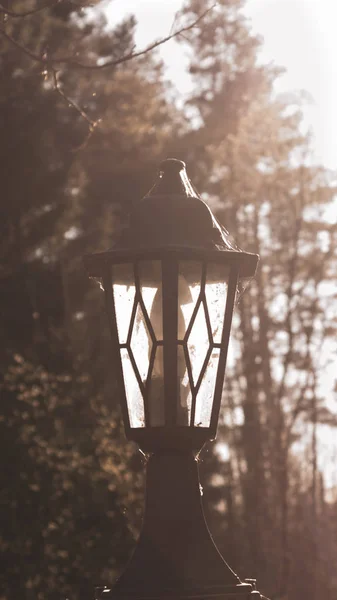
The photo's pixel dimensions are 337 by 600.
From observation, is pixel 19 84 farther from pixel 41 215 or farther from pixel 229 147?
pixel 229 147

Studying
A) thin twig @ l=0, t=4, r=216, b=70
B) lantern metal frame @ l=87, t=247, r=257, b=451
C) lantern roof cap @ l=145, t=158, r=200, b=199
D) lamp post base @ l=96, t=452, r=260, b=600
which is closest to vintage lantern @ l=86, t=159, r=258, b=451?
lantern metal frame @ l=87, t=247, r=257, b=451

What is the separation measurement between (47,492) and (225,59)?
1725 cm

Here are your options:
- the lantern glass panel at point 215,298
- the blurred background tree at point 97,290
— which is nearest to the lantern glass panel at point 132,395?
the lantern glass panel at point 215,298

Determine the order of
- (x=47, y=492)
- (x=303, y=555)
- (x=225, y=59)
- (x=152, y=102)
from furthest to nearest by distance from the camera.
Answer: (x=225, y=59)
(x=303, y=555)
(x=152, y=102)
(x=47, y=492)

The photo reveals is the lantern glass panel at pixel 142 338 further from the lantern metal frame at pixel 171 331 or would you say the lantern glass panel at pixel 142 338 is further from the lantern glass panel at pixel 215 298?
the lantern glass panel at pixel 215 298

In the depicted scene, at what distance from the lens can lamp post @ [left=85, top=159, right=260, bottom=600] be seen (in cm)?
363

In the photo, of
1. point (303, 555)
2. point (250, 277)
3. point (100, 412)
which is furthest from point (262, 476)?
point (250, 277)

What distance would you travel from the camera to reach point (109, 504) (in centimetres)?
1262

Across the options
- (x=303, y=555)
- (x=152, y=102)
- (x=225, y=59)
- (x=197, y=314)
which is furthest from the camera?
(x=225, y=59)

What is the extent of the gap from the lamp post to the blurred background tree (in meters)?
2.01

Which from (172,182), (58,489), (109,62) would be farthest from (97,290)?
(172,182)

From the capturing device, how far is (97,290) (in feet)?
55.9

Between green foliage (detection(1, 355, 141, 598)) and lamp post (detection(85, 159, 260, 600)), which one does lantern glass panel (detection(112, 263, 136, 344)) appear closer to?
lamp post (detection(85, 159, 260, 600))

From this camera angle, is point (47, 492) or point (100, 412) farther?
point (100, 412)
